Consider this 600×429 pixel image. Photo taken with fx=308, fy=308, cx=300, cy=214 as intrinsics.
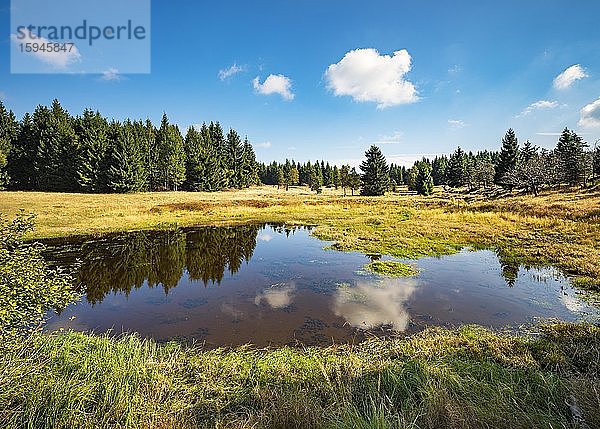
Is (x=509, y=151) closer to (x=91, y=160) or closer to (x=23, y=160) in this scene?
(x=91, y=160)

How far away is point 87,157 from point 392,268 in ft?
223

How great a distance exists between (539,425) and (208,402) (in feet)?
16.8

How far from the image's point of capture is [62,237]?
25.2 m

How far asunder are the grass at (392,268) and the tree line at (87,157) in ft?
202

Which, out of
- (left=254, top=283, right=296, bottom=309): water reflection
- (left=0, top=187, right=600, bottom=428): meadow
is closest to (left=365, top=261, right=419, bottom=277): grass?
(left=254, top=283, right=296, bottom=309): water reflection

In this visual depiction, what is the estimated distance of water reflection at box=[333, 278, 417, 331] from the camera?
35.2ft

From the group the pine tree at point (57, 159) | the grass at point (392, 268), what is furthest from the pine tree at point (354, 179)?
the grass at point (392, 268)

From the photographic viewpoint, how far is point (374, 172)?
78.0m

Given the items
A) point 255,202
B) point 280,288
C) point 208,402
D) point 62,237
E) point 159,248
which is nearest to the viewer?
point 208,402

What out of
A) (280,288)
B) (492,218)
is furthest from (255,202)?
(280,288)

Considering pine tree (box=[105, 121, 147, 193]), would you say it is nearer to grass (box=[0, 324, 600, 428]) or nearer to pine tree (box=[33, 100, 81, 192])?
pine tree (box=[33, 100, 81, 192])

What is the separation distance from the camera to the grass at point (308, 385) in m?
4.45

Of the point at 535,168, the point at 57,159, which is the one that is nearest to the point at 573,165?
the point at 535,168

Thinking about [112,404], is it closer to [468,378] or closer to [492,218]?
[468,378]
